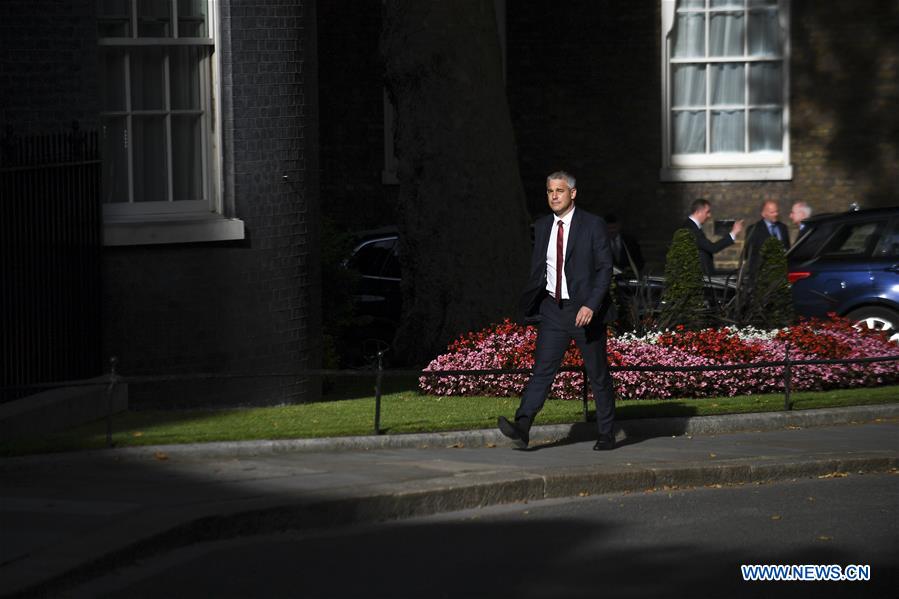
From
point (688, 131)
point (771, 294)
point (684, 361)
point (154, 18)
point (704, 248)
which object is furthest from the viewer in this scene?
point (688, 131)

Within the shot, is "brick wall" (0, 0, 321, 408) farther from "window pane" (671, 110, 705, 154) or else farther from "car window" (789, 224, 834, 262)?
"window pane" (671, 110, 705, 154)

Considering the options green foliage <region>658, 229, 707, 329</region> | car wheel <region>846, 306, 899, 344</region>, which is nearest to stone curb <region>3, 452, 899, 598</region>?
green foliage <region>658, 229, 707, 329</region>

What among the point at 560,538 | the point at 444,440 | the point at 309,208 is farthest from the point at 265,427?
the point at 560,538

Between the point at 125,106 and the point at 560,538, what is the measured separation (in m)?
6.38

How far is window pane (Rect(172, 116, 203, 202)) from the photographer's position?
13430 mm

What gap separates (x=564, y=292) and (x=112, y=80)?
4.59 meters

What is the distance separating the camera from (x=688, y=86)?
25844 millimetres

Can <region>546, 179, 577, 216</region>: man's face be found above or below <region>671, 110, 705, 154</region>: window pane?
below

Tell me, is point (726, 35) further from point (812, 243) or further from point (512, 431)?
point (512, 431)

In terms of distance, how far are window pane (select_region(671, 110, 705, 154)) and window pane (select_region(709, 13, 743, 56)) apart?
1.02m

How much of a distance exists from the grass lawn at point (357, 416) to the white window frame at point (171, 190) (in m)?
1.45

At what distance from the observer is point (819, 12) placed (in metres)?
25.4

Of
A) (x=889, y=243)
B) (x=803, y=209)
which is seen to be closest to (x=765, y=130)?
(x=803, y=209)

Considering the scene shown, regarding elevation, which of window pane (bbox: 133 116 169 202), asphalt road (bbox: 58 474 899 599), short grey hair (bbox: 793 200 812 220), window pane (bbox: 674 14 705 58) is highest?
window pane (bbox: 674 14 705 58)
